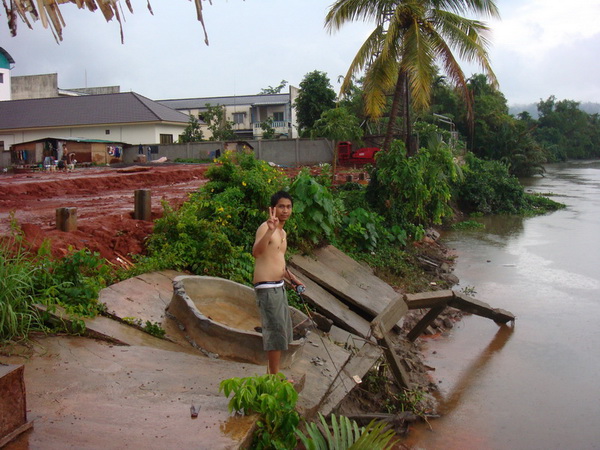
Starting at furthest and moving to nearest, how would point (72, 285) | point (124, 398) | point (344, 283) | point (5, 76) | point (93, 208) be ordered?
point (5, 76) < point (93, 208) < point (344, 283) < point (72, 285) < point (124, 398)

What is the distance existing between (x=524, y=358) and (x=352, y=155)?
21663 mm

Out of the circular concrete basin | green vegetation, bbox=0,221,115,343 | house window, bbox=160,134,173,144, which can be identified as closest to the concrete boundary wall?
house window, bbox=160,134,173,144

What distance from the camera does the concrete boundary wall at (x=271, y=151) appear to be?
32094 mm

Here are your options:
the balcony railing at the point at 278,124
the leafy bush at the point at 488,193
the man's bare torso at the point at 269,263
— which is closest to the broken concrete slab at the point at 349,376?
the man's bare torso at the point at 269,263

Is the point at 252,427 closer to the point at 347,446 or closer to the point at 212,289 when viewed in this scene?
the point at 347,446

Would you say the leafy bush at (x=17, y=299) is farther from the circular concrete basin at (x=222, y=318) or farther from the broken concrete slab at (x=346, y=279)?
the broken concrete slab at (x=346, y=279)

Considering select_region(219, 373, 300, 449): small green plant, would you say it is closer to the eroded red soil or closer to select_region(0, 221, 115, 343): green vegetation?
select_region(0, 221, 115, 343): green vegetation

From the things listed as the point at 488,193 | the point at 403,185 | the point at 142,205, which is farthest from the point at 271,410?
the point at 488,193

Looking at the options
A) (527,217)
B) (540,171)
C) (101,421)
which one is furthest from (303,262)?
(540,171)

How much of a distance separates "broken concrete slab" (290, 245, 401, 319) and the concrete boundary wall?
69.4 feet

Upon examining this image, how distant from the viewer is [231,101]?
5819cm

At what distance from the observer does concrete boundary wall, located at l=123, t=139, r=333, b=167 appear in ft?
105

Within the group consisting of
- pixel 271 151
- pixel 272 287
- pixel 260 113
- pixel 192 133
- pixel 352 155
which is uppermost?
pixel 260 113

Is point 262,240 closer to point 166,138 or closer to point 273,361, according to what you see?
point 273,361
